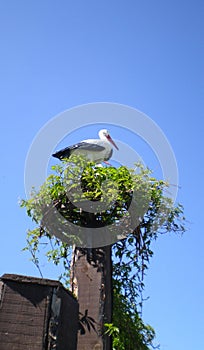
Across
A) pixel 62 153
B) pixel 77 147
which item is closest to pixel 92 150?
pixel 77 147

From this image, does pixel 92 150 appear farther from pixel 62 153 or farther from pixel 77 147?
pixel 62 153

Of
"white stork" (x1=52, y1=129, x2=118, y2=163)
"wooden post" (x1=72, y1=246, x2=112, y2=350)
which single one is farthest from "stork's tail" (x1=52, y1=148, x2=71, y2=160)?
"wooden post" (x1=72, y1=246, x2=112, y2=350)

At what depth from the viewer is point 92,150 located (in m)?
4.23

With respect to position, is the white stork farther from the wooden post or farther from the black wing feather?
the wooden post

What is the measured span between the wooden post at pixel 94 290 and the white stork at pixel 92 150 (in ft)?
4.18

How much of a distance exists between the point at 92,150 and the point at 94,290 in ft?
5.65

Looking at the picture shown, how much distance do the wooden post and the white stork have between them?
128 cm

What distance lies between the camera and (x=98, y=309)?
284 centimetres

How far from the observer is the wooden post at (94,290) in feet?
9.05


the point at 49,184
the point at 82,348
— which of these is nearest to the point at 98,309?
the point at 82,348

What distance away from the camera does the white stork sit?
13.6ft

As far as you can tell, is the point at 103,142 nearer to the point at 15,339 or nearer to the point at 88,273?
the point at 88,273

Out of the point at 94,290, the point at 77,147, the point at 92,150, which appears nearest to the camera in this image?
the point at 94,290

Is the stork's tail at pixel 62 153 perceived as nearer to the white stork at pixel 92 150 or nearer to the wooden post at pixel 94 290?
the white stork at pixel 92 150
